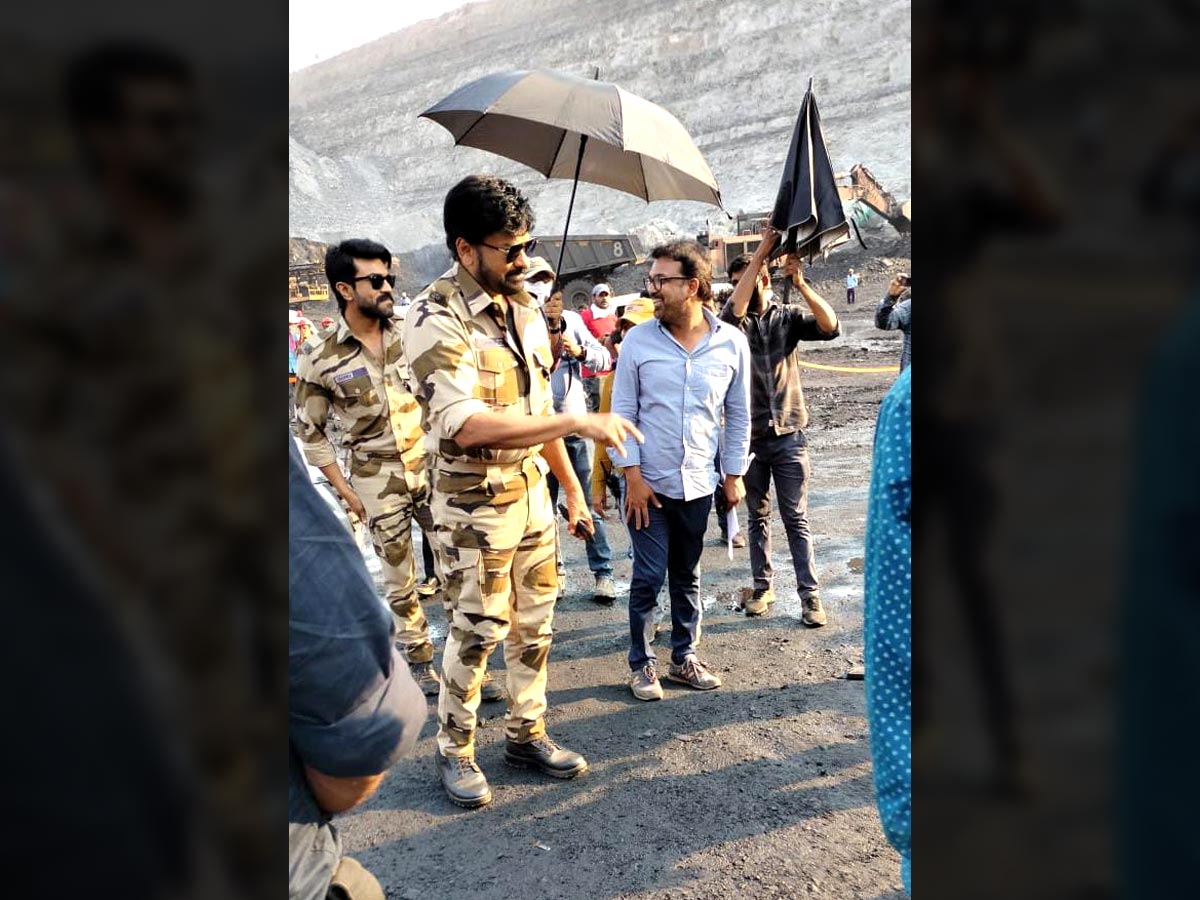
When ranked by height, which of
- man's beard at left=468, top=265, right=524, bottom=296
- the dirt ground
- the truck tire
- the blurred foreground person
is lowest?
the dirt ground

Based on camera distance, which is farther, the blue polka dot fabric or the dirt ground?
the dirt ground

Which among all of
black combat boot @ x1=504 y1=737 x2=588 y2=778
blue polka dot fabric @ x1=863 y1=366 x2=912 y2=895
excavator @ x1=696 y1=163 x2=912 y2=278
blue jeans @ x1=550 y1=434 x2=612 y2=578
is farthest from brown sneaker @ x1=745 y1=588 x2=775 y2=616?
excavator @ x1=696 y1=163 x2=912 y2=278

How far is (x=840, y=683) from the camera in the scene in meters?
4.22

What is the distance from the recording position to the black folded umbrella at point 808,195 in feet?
14.4

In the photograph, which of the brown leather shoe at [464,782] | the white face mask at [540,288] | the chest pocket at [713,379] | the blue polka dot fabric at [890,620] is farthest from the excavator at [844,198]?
the blue polka dot fabric at [890,620]

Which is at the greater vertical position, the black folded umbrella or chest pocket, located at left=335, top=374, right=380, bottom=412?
the black folded umbrella

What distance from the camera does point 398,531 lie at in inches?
167

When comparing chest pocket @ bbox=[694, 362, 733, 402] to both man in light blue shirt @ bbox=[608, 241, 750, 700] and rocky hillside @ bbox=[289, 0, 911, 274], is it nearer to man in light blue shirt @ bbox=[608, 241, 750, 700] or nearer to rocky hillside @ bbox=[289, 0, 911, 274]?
man in light blue shirt @ bbox=[608, 241, 750, 700]

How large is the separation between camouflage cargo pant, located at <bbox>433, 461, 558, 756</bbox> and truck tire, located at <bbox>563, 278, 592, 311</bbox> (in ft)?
68.1

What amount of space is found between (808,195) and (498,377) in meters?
2.16

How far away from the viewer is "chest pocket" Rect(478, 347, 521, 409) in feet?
10.1

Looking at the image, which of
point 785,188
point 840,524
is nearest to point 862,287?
point 840,524
